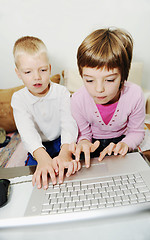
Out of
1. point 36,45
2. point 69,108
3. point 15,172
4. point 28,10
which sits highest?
point 28,10

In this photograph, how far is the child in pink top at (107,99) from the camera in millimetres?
680

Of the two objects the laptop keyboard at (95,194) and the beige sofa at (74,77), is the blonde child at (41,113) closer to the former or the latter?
the laptop keyboard at (95,194)

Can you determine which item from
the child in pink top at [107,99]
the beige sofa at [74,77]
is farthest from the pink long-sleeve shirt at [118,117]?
the beige sofa at [74,77]

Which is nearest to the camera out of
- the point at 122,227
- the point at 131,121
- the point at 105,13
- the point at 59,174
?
the point at 122,227

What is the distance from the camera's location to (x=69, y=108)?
921 millimetres

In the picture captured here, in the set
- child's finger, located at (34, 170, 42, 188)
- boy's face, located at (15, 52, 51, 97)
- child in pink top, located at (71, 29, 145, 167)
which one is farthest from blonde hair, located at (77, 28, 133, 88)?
child's finger, located at (34, 170, 42, 188)

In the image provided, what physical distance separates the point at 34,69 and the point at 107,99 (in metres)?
0.29

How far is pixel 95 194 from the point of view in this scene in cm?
55

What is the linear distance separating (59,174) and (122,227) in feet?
0.76

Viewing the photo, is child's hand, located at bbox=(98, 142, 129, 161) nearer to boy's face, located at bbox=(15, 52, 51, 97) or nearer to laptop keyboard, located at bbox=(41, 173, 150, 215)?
laptop keyboard, located at bbox=(41, 173, 150, 215)

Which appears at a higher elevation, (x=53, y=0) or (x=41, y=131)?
(x=53, y=0)

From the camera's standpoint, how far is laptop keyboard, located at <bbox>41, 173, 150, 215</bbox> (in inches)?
20.2

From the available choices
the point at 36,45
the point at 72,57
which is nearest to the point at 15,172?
the point at 36,45

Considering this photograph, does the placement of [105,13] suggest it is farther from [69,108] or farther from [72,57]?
[69,108]
